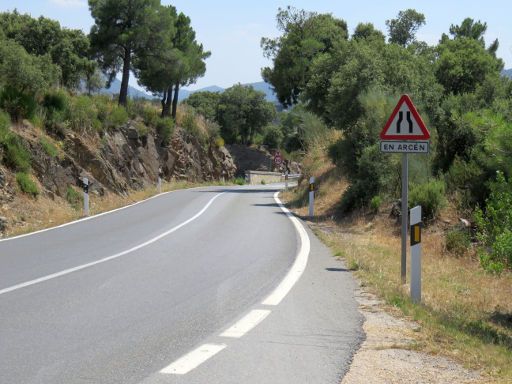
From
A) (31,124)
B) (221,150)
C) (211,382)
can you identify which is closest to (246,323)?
(211,382)

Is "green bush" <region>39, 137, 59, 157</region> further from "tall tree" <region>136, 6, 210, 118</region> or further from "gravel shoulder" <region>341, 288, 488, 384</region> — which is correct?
"gravel shoulder" <region>341, 288, 488, 384</region>

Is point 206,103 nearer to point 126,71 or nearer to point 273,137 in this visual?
point 273,137

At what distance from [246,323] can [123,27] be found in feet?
124

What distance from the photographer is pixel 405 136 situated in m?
10.3

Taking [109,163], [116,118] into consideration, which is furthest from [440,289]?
[116,118]

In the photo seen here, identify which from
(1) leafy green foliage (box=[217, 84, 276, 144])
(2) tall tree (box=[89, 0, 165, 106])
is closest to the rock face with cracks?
(2) tall tree (box=[89, 0, 165, 106])

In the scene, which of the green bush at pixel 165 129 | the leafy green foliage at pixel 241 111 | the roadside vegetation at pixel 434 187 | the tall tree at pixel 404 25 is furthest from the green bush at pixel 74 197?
the leafy green foliage at pixel 241 111

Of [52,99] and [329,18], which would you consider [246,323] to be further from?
[329,18]

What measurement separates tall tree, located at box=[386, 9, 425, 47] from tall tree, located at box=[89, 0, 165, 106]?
3126cm

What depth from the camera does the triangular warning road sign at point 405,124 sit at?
10227 millimetres

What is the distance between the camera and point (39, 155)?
24.8 meters

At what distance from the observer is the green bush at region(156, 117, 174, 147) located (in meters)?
47.9

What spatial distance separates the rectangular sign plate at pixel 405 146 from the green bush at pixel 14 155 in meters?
15.9

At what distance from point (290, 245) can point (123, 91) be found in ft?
103
